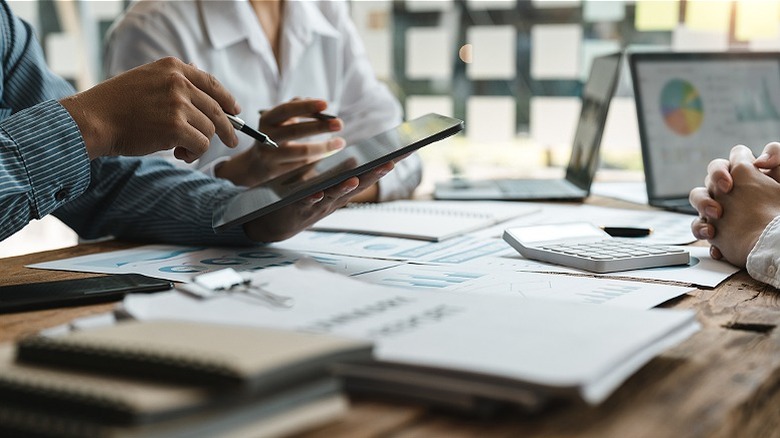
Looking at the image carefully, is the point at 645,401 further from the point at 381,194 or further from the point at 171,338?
the point at 381,194

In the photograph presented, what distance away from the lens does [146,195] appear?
119 cm

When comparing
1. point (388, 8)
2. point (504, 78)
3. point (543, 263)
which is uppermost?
point (388, 8)

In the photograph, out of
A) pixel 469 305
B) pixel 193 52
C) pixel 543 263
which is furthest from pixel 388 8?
pixel 469 305

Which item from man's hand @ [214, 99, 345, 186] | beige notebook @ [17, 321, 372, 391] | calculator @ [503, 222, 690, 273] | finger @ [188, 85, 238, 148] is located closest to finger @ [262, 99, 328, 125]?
man's hand @ [214, 99, 345, 186]

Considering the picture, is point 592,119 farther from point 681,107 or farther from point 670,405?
point 670,405

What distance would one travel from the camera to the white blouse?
164cm

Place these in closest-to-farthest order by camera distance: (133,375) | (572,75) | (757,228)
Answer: (133,375), (757,228), (572,75)

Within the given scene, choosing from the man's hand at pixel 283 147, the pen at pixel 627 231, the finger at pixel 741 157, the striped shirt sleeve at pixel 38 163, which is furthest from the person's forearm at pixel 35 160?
the finger at pixel 741 157

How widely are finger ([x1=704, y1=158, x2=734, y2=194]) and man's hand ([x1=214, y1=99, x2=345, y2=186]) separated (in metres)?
0.53

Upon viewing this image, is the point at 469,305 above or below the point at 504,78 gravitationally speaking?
below

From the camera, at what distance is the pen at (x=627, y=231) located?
1149 millimetres

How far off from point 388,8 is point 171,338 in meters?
2.42

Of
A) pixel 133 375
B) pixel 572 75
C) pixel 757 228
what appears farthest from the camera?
pixel 572 75

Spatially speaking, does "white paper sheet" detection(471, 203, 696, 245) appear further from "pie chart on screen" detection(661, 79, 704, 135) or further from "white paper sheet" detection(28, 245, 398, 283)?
"white paper sheet" detection(28, 245, 398, 283)
